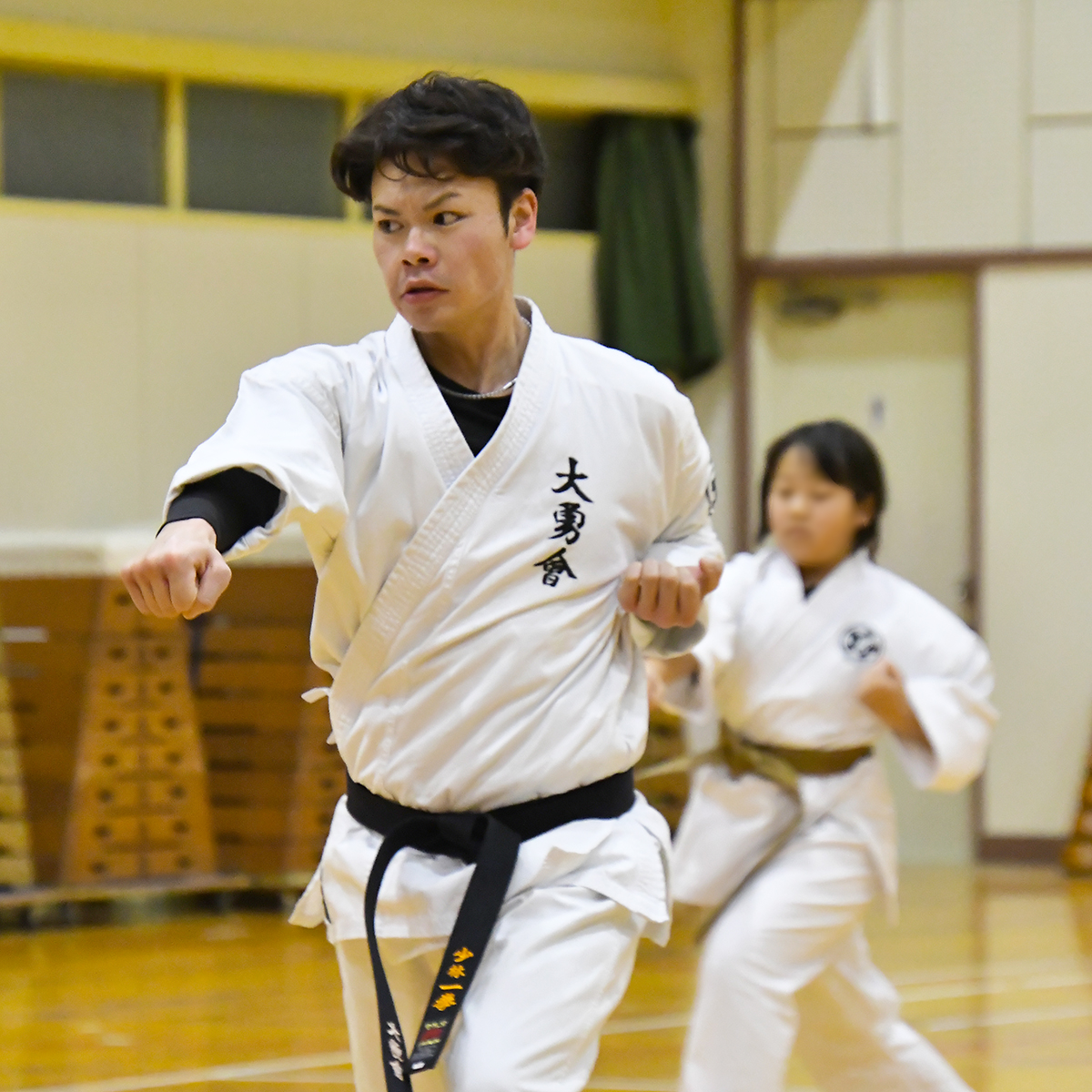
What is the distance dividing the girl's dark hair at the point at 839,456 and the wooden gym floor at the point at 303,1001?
4.74 feet

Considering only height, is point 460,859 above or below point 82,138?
below

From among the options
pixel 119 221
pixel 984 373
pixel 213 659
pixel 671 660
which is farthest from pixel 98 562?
pixel 984 373

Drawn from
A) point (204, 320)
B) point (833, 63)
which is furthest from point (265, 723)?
point (833, 63)

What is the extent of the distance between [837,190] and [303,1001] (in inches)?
160

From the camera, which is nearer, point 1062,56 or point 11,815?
point 11,815

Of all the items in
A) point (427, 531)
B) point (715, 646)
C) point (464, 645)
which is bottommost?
point (715, 646)

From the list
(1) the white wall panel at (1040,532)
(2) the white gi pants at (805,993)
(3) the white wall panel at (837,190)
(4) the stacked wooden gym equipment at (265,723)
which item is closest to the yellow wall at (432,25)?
(3) the white wall panel at (837,190)

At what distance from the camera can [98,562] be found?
17.5 ft

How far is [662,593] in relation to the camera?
6.16 ft

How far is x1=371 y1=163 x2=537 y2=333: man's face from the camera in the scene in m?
1.85

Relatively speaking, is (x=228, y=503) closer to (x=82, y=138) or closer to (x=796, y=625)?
(x=796, y=625)

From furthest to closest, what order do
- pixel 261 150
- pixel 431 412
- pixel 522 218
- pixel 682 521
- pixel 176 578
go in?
pixel 261 150, pixel 682 521, pixel 522 218, pixel 431 412, pixel 176 578

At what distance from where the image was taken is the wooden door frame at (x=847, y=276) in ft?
21.4

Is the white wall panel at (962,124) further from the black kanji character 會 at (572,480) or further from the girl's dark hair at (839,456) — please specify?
the black kanji character 會 at (572,480)
